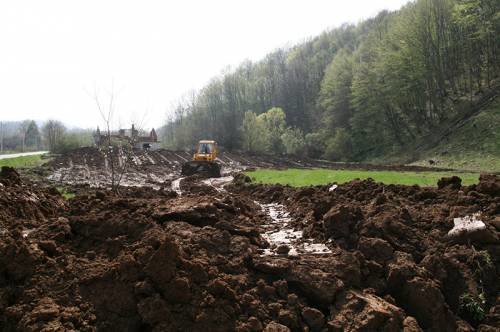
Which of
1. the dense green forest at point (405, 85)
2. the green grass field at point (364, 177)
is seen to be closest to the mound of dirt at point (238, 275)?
the green grass field at point (364, 177)

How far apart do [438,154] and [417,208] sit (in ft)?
102

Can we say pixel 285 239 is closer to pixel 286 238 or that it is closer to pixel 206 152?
pixel 286 238

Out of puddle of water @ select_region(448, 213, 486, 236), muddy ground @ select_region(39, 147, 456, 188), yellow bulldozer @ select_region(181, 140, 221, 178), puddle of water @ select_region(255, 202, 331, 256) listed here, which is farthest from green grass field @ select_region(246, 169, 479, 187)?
puddle of water @ select_region(448, 213, 486, 236)

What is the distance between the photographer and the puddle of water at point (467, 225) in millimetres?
7375

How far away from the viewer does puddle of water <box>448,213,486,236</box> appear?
24.2ft

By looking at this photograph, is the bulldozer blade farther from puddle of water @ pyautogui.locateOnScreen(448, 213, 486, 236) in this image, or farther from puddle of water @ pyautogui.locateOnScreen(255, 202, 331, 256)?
puddle of water @ pyautogui.locateOnScreen(448, 213, 486, 236)

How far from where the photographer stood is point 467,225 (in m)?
7.62

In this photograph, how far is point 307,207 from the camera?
11.6m

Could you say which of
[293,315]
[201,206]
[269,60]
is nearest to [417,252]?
[293,315]

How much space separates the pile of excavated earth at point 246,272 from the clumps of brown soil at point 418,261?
2 cm

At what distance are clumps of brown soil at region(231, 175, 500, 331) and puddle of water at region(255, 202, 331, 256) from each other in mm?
271

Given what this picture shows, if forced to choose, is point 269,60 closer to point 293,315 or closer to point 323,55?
point 323,55

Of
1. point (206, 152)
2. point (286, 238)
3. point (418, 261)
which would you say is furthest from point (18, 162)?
point (418, 261)

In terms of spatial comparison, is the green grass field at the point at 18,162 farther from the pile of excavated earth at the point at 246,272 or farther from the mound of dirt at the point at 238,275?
the mound of dirt at the point at 238,275
